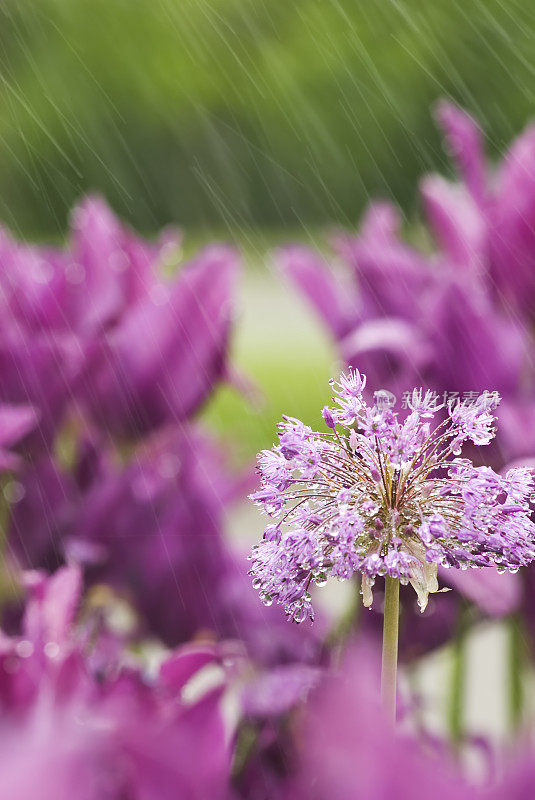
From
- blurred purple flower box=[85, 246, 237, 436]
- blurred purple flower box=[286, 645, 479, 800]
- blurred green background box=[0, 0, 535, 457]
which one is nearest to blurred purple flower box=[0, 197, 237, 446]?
blurred purple flower box=[85, 246, 237, 436]

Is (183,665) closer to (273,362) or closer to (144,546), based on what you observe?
(144,546)

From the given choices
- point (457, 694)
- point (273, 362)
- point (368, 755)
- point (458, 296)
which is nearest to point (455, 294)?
point (458, 296)

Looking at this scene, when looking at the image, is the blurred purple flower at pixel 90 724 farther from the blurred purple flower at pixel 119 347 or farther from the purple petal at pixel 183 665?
the blurred purple flower at pixel 119 347

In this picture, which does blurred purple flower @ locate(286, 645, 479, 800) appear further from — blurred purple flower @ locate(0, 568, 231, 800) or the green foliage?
the green foliage

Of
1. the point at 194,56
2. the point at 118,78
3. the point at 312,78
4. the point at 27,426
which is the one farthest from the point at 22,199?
the point at 27,426

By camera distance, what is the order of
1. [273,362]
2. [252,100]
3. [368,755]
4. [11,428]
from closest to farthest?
[368,755]
[11,428]
[273,362]
[252,100]

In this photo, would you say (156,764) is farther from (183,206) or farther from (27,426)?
(183,206)

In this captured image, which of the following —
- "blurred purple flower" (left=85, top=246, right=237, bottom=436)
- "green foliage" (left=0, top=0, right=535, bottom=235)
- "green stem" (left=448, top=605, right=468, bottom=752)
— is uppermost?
"green foliage" (left=0, top=0, right=535, bottom=235)
